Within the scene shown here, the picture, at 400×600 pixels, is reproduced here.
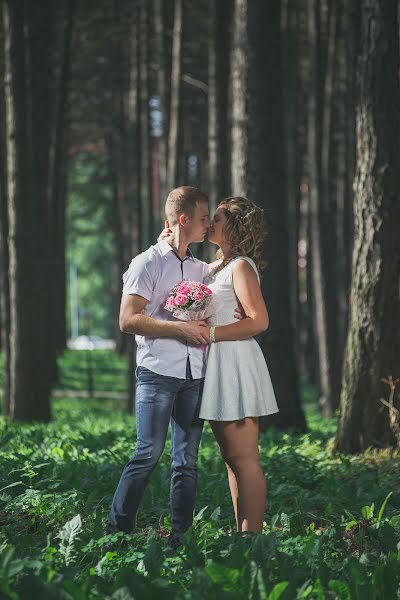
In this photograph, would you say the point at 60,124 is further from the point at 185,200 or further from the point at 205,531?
the point at 205,531

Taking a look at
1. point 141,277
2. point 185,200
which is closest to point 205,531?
point 141,277

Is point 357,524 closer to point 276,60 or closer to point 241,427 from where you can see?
point 241,427

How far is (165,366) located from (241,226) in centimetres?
100

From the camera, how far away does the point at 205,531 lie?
5613 mm

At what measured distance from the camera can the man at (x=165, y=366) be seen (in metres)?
5.57

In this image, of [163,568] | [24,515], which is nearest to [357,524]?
[163,568]

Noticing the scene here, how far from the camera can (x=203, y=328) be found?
18.3 ft

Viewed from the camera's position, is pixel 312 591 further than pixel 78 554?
No

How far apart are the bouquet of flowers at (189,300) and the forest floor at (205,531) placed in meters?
1.29

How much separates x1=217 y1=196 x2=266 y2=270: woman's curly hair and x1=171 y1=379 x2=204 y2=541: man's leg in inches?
35.0

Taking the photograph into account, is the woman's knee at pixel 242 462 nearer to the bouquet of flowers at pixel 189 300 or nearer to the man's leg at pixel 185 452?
the man's leg at pixel 185 452

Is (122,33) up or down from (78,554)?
up

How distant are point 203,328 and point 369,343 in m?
3.44

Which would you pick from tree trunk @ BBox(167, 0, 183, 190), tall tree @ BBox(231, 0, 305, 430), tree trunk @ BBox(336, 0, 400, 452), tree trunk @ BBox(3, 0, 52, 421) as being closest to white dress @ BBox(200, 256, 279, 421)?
tree trunk @ BBox(336, 0, 400, 452)
